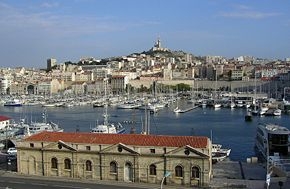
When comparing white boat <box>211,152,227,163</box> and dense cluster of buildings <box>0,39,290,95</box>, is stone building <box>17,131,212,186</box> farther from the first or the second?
dense cluster of buildings <box>0,39,290,95</box>

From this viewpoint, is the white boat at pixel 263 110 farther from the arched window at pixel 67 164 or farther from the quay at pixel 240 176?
the arched window at pixel 67 164

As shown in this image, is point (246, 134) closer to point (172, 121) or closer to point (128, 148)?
point (172, 121)

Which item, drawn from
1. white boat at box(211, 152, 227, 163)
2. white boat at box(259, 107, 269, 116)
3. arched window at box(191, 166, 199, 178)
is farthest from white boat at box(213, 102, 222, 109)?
arched window at box(191, 166, 199, 178)

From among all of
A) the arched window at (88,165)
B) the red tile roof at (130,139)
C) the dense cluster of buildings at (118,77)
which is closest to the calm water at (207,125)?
the red tile roof at (130,139)

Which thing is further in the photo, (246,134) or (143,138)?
(246,134)

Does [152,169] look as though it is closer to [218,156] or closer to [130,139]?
[130,139]

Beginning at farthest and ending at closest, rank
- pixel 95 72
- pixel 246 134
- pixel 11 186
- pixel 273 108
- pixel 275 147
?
pixel 95 72, pixel 273 108, pixel 246 134, pixel 275 147, pixel 11 186

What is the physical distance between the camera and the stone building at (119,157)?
658 inches

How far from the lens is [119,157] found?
57.2ft

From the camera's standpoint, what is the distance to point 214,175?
18062 millimetres

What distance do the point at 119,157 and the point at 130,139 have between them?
2.79 ft

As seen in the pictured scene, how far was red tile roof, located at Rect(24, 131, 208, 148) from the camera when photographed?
17172 mm

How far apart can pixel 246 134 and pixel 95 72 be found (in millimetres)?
97576

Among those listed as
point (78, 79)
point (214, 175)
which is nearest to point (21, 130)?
point (214, 175)
